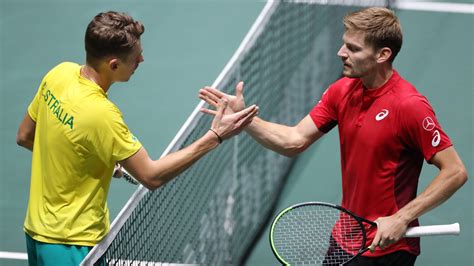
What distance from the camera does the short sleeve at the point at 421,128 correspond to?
16.8 ft

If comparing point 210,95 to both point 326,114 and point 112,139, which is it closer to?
point 326,114

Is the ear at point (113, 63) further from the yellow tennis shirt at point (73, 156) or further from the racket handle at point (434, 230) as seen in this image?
the racket handle at point (434, 230)

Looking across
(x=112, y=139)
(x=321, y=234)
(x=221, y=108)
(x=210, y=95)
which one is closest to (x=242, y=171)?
(x=321, y=234)

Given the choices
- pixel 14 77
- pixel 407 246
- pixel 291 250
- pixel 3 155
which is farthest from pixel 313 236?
pixel 14 77

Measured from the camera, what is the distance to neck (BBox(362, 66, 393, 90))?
17.7 ft

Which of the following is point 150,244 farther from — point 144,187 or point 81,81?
point 81,81

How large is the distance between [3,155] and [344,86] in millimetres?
4169

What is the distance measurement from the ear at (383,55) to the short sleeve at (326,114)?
0.42 m

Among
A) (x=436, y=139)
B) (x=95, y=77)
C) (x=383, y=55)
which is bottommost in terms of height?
(x=95, y=77)

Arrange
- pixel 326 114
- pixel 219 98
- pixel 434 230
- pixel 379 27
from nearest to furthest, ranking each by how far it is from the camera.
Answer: pixel 434 230 → pixel 379 27 → pixel 219 98 → pixel 326 114

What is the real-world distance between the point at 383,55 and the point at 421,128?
43 cm

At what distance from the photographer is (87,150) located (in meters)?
5.04

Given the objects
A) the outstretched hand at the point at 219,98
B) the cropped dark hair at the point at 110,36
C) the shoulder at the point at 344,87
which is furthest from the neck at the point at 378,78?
the cropped dark hair at the point at 110,36

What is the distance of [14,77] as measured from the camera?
10.0 meters
